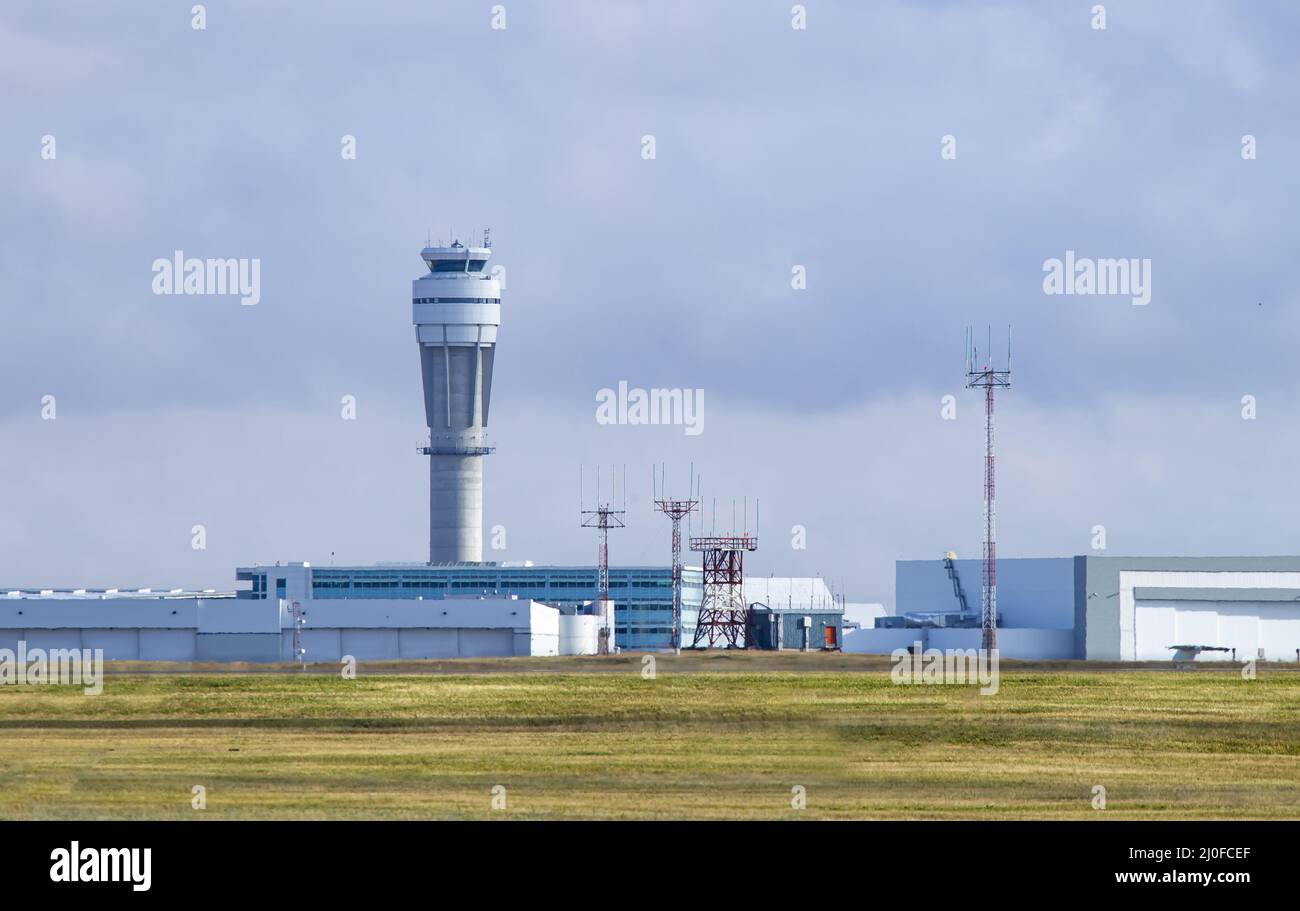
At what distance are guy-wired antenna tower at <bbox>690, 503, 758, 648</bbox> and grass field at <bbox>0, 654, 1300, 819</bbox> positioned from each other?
8114cm

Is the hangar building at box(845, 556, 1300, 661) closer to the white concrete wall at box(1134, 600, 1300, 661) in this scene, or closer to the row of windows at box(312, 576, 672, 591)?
the white concrete wall at box(1134, 600, 1300, 661)

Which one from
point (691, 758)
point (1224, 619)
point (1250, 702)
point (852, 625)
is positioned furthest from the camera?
point (852, 625)

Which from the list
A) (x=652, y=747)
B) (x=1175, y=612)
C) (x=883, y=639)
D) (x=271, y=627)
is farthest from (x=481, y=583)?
(x=652, y=747)

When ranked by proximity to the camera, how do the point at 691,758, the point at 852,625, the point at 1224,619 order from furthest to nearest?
the point at 852,625
the point at 1224,619
the point at 691,758

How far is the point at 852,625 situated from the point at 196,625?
190ft

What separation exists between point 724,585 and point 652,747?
108 metres

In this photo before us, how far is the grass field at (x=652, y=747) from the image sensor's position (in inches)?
1371

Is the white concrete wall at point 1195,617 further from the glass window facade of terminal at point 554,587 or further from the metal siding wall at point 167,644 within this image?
the metal siding wall at point 167,644

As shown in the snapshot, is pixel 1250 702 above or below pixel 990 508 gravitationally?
below

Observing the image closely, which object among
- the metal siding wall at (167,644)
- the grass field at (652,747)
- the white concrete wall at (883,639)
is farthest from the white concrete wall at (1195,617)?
the metal siding wall at (167,644)

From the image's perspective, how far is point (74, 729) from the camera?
49406mm
